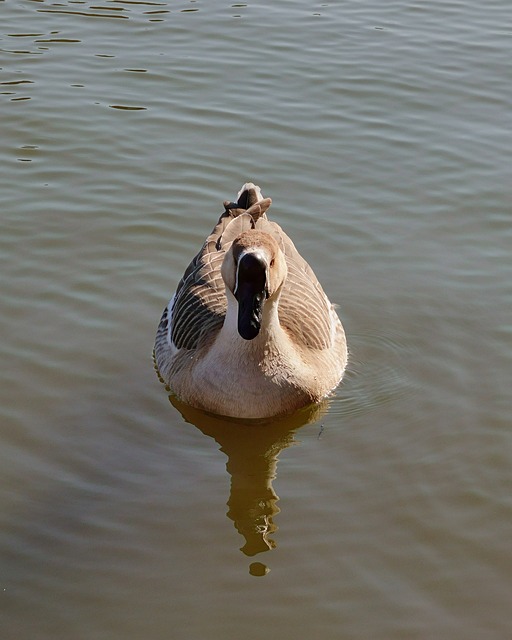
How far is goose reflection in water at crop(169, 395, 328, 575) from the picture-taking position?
21.9 ft

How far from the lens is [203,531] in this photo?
6.61 m

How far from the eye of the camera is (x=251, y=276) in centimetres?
705

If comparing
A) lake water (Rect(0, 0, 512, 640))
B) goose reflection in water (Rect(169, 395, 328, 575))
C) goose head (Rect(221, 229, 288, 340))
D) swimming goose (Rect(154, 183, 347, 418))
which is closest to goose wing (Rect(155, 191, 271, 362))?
swimming goose (Rect(154, 183, 347, 418))

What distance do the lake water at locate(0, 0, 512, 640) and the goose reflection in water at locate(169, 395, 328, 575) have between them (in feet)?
0.07

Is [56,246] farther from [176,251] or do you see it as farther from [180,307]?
[180,307]

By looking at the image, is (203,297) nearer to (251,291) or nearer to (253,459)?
(251,291)

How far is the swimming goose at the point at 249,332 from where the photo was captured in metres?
7.29

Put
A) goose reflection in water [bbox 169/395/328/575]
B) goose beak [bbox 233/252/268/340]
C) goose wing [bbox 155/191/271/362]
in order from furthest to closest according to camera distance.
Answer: goose wing [bbox 155/191/271/362], goose beak [bbox 233/252/268/340], goose reflection in water [bbox 169/395/328/575]

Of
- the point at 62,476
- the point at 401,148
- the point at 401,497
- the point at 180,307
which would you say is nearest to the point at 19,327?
the point at 180,307

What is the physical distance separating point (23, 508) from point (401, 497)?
2336 mm

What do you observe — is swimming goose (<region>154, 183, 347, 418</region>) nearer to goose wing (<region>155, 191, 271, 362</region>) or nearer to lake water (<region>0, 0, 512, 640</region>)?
goose wing (<region>155, 191, 271, 362</region>)

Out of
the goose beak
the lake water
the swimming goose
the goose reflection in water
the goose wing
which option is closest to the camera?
the lake water

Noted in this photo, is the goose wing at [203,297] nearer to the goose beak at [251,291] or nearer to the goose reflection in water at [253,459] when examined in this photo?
the goose reflection in water at [253,459]

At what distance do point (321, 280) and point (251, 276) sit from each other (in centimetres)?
261
